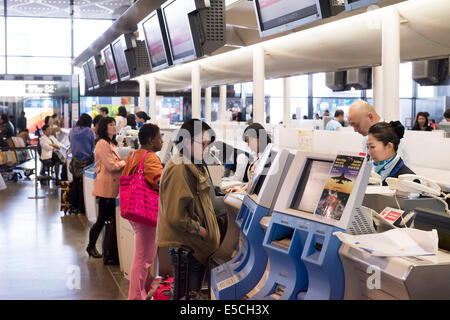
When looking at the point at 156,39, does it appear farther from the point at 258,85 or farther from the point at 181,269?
the point at 181,269

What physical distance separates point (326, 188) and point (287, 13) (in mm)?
2325

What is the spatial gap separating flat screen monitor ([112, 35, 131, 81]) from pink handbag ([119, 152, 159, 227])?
20.6 feet

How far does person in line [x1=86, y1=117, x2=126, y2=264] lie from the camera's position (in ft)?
20.1

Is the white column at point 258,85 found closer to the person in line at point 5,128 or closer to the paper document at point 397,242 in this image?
the paper document at point 397,242

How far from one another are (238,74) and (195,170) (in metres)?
7.74

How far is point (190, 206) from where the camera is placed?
3430 millimetres

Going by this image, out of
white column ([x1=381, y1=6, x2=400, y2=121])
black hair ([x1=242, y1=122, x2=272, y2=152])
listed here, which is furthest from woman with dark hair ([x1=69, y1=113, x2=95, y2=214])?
white column ([x1=381, y1=6, x2=400, y2=121])

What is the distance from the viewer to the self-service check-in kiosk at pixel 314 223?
228 centimetres

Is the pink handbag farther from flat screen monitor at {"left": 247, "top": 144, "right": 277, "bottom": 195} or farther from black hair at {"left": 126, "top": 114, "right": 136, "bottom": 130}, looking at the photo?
black hair at {"left": 126, "top": 114, "right": 136, "bottom": 130}

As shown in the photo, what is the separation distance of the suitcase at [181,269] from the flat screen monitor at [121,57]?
24.1 ft

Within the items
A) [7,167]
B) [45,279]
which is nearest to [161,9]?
[45,279]

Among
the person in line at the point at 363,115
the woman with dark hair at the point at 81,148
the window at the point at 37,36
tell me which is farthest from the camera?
the window at the point at 37,36

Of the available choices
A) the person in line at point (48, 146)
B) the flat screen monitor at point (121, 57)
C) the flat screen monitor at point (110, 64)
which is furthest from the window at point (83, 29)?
the flat screen monitor at point (121, 57)

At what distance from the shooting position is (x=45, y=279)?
18.7 feet
